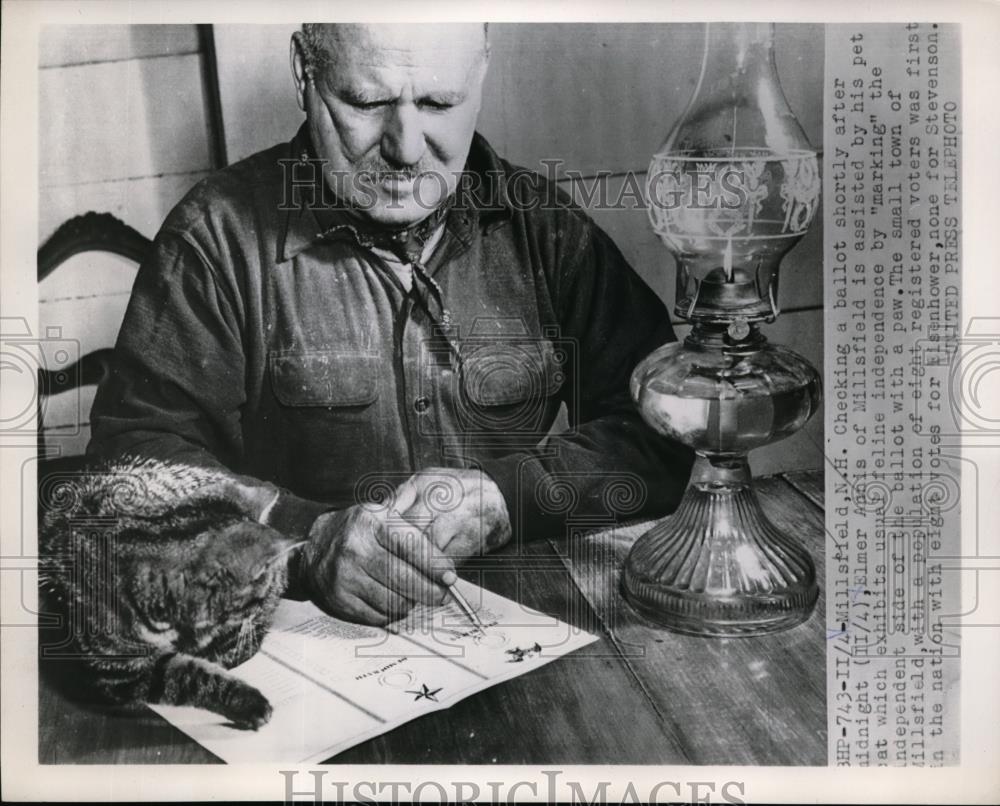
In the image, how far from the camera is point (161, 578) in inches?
45.8

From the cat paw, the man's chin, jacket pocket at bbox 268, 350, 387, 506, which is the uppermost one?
the man's chin

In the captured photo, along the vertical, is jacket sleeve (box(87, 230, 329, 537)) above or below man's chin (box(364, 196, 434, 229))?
below

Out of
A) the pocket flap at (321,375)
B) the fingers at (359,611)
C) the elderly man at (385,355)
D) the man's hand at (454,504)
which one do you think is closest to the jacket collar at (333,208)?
the elderly man at (385,355)

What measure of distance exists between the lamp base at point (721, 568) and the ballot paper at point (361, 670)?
0.31 feet

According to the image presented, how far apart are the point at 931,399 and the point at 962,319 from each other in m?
0.09

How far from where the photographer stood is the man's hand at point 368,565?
3.76 ft

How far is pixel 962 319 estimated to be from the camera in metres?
1.16

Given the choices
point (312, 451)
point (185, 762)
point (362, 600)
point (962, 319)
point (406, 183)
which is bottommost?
point (185, 762)

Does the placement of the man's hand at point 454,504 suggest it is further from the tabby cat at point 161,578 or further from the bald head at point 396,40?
the bald head at point 396,40

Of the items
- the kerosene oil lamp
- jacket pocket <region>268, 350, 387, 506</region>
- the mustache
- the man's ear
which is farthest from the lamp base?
the man's ear

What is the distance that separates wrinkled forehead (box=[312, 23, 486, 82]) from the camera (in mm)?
1129

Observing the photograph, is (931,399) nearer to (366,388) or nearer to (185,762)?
(366,388)

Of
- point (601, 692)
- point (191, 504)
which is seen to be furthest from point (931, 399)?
point (191, 504)

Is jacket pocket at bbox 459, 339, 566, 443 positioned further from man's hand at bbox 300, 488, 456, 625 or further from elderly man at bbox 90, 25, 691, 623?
man's hand at bbox 300, 488, 456, 625
